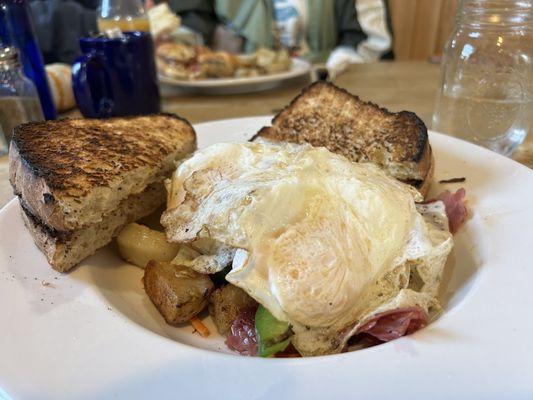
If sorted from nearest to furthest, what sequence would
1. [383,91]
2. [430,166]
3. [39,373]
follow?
[39,373], [430,166], [383,91]

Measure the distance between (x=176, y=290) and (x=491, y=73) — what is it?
1.49 metres

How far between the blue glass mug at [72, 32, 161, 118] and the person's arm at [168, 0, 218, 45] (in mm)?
3297

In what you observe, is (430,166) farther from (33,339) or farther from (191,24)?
(191,24)

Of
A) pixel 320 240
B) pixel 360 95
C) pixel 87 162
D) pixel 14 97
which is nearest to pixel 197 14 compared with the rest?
pixel 360 95

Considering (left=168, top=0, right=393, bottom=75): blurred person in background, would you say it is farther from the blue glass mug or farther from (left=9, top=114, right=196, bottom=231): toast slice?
(left=9, top=114, right=196, bottom=231): toast slice

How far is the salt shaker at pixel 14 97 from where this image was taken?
182 cm

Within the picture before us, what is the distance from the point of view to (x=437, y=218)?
1.17m

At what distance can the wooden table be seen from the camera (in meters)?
2.47

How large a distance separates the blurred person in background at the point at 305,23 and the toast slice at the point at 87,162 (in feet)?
13.2

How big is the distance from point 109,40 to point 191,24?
3546mm

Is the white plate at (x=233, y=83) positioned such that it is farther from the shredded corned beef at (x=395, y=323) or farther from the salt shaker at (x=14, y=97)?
the shredded corned beef at (x=395, y=323)

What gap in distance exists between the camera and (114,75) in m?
2.08

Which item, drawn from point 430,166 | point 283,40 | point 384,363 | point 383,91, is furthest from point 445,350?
point 283,40

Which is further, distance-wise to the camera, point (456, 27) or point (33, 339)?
point (456, 27)
